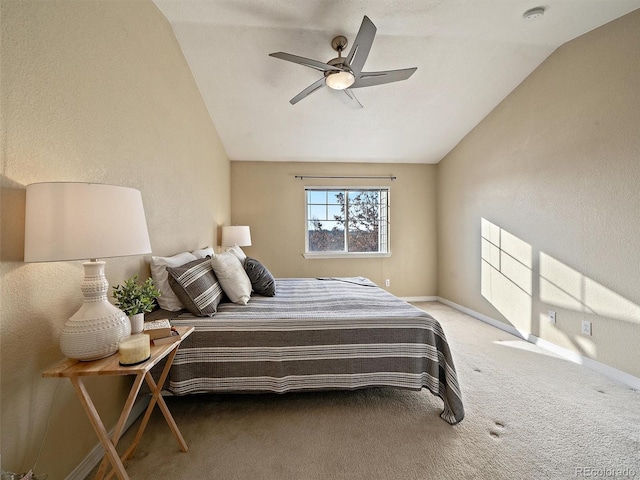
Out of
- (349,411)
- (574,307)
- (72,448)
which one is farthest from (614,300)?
(72,448)

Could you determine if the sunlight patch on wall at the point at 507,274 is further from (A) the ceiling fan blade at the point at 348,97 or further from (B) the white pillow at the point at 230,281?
(B) the white pillow at the point at 230,281

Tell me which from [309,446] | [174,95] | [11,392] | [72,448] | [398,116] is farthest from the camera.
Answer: [398,116]

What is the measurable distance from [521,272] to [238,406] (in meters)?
3.13

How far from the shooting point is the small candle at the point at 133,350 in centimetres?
101

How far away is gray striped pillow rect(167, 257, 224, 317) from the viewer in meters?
1.74

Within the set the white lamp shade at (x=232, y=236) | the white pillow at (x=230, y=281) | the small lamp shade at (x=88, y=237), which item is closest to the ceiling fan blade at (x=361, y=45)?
the small lamp shade at (x=88, y=237)

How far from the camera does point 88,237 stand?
3.07ft

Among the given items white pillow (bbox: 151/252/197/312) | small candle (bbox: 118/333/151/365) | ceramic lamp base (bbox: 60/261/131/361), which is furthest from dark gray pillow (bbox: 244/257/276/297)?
small candle (bbox: 118/333/151/365)

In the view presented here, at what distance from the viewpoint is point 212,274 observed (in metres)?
2.12

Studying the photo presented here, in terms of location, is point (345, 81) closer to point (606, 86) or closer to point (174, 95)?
point (174, 95)

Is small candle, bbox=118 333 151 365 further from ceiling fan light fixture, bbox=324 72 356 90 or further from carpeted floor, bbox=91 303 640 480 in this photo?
ceiling fan light fixture, bbox=324 72 356 90

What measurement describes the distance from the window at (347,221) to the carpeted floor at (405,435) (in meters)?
2.82

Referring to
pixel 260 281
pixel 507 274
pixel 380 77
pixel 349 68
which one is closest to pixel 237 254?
pixel 260 281

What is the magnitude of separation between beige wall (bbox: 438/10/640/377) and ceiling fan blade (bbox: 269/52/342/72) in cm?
220
